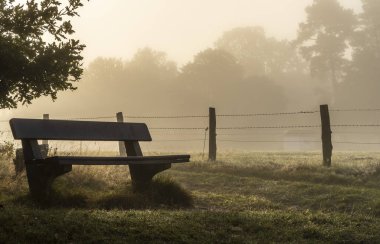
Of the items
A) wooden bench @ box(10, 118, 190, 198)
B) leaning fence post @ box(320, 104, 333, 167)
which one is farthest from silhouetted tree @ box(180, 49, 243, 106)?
wooden bench @ box(10, 118, 190, 198)

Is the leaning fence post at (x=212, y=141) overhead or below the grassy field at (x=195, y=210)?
overhead

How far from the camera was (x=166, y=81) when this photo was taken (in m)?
77.8

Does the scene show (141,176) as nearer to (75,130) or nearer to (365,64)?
(75,130)

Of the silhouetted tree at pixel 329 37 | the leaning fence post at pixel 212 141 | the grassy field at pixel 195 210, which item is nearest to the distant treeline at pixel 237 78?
the silhouetted tree at pixel 329 37

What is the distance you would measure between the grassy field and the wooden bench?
31 centimetres

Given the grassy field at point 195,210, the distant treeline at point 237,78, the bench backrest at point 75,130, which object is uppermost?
the distant treeline at point 237,78

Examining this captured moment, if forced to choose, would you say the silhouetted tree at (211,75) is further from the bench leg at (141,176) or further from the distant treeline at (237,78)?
the bench leg at (141,176)

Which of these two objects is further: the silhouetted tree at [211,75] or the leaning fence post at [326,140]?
the silhouetted tree at [211,75]

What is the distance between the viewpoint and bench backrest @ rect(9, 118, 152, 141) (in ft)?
24.6

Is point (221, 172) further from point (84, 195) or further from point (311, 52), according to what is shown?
point (311, 52)

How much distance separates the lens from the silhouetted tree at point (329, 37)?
77250 millimetres

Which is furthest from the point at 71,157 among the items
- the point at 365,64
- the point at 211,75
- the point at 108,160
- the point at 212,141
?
the point at 365,64

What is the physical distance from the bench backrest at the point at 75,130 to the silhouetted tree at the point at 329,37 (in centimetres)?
7080

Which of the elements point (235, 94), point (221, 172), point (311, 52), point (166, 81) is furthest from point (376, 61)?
point (221, 172)
